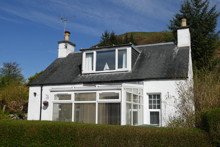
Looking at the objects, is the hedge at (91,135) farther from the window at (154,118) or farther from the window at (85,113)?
the window at (154,118)

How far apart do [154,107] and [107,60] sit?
194 inches

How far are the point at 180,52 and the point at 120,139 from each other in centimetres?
1201

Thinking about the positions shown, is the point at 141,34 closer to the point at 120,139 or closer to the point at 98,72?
the point at 98,72

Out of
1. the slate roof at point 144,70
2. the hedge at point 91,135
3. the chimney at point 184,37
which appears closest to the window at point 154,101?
the slate roof at point 144,70

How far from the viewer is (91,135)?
10.9 m

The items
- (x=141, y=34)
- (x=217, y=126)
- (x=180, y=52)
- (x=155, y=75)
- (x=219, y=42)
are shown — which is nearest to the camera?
(x=217, y=126)

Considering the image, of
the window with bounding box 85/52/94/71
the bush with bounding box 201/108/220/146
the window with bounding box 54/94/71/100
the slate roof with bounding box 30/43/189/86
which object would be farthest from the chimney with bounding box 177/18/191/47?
the bush with bounding box 201/108/220/146

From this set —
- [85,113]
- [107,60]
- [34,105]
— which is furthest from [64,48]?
[85,113]

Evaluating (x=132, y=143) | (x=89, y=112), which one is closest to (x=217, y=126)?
(x=132, y=143)

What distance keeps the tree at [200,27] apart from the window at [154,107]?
10.1m

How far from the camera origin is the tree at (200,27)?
29047mm

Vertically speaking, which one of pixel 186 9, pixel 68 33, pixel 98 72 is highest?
pixel 186 9

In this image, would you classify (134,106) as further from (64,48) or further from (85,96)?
(64,48)

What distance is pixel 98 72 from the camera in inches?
842
